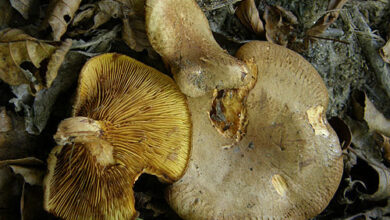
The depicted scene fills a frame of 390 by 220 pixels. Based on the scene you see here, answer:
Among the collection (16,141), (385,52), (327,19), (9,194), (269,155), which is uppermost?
(327,19)

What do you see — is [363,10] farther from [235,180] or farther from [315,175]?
[235,180]

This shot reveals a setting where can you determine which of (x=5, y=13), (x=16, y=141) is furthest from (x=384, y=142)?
(x=5, y=13)

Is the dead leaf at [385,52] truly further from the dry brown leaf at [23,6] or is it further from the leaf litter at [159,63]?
the dry brown leaf at [23,6]

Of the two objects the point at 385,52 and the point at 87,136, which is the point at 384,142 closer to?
the point at 385,52

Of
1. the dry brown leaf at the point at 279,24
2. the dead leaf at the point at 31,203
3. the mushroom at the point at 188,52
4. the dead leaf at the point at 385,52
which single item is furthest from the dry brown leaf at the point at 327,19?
the dead leaf at the point at 31,203

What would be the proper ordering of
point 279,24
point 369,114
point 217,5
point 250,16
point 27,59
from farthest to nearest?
point 369,114 < point 279,24 < point 250,16 < point 217,5 < point 27,59

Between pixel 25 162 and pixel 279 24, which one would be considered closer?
pixel 25 162

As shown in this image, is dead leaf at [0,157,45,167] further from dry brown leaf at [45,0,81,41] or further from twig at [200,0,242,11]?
twig at [200,0,242,11]

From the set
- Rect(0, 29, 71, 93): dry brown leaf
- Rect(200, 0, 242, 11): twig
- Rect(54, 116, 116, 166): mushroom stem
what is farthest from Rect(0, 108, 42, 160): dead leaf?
Rect(200, 0, 242, 11): twig
